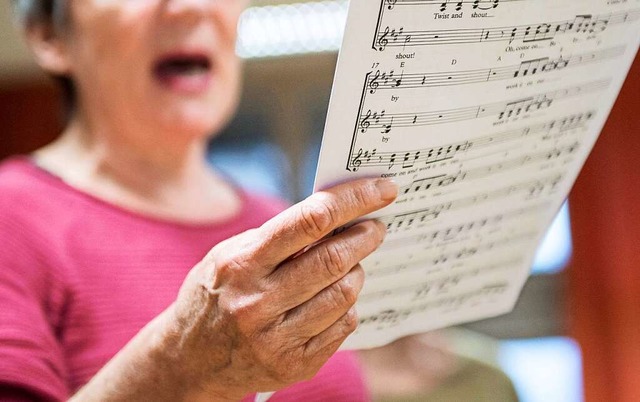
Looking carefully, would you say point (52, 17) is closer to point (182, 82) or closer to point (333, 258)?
point (182, 82)

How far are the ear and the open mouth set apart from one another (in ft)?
0.49

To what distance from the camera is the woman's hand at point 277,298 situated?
0.57 m

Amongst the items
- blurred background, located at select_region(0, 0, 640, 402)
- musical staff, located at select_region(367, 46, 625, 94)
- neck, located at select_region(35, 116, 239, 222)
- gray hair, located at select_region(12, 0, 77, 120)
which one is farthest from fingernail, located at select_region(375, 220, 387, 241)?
blurred background, located at select_region(0, 0, 640, 402)

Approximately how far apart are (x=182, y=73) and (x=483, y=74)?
49 cm

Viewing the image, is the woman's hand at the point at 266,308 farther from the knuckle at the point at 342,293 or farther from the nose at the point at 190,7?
the nose at the point at 190,7

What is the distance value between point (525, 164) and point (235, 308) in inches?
12.2

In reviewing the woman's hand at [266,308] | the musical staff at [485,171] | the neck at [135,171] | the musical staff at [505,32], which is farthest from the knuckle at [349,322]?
the neck at [135,171]

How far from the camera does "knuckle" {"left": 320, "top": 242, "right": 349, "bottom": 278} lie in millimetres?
573

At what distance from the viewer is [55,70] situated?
3.53ft

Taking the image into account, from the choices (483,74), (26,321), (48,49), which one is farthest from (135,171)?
(483,74)

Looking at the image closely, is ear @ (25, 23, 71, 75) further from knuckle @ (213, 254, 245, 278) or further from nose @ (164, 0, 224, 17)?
knuckle @ (213, 254, 245, 278)

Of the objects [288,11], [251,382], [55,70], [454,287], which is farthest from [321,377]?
[288,11]

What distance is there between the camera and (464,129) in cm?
65

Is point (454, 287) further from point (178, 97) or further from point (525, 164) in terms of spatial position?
point (178, 97)
